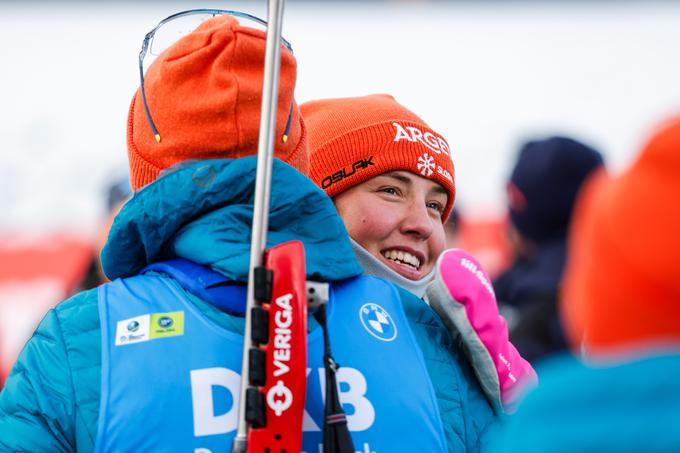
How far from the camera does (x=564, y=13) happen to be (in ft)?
27.8

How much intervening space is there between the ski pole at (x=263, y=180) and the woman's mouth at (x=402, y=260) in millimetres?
888

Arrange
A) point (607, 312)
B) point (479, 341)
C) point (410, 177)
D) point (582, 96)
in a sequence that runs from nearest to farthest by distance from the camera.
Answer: point (607, 312) < point (479, 341) < point (410, 177) < point (582, 96)

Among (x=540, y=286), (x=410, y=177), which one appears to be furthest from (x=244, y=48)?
(x=540, y=286)

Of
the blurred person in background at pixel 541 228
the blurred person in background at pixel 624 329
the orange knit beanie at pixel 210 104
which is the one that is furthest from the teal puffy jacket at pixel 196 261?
the blurred person in background at pixel 541 228

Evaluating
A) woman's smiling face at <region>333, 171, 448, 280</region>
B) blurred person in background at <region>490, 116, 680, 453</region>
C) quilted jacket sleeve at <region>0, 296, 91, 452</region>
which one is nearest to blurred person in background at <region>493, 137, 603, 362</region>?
woman's smiling face at <region>333, 171, 448, 280</region>

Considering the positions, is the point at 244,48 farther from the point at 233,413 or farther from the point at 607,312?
the point at 607,312

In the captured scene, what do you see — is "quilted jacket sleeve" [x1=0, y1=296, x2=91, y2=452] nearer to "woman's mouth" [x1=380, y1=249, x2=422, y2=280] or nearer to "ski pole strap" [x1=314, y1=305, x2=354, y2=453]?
"ski pole strap" [x1=314, y1=305, x2=354, y2=453]

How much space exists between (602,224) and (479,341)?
2.23ft

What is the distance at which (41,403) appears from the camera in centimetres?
153

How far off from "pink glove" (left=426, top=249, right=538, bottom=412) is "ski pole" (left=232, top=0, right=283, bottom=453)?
14.6 inches

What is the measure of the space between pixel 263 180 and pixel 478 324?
0.46 metres

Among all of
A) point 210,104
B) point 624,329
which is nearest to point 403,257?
point 210,104

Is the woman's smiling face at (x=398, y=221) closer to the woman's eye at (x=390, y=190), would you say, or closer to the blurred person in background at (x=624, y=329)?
the woman's eye at (x=390, y=190)

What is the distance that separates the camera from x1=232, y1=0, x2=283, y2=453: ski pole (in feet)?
4.98
